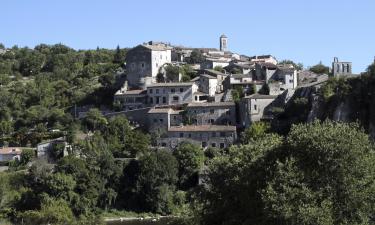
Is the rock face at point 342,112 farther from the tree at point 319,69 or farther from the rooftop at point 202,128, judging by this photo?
the tree at point 319,69

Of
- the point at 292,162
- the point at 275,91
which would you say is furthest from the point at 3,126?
the point at 292,162

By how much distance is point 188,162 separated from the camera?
5888 centimetres

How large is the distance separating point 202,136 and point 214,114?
2.98m

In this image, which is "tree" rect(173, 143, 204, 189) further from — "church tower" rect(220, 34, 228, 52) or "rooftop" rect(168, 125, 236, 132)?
"church tower" rect(220, 34, 228, 52)

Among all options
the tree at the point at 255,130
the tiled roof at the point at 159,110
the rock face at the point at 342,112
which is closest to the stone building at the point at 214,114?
the tiled roof at the point at 159,110

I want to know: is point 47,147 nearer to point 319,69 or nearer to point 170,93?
point 170,93

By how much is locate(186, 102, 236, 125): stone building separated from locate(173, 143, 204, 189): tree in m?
4.39

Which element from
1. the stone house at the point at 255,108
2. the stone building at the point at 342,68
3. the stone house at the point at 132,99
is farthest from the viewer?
the stone house at the point at 132,99

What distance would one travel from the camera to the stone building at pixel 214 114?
2506 inches

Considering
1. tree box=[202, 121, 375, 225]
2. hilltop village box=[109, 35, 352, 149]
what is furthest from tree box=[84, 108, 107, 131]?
tree box=[202, 121, 375, 225]

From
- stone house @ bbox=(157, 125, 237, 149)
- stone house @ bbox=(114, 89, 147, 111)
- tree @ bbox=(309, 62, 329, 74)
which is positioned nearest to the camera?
stone house @ bbox=(157, 125, 237, 149)

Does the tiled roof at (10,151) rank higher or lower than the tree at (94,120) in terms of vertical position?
lower

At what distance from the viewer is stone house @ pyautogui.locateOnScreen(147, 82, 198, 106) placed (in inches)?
2638

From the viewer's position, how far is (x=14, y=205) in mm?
54844
